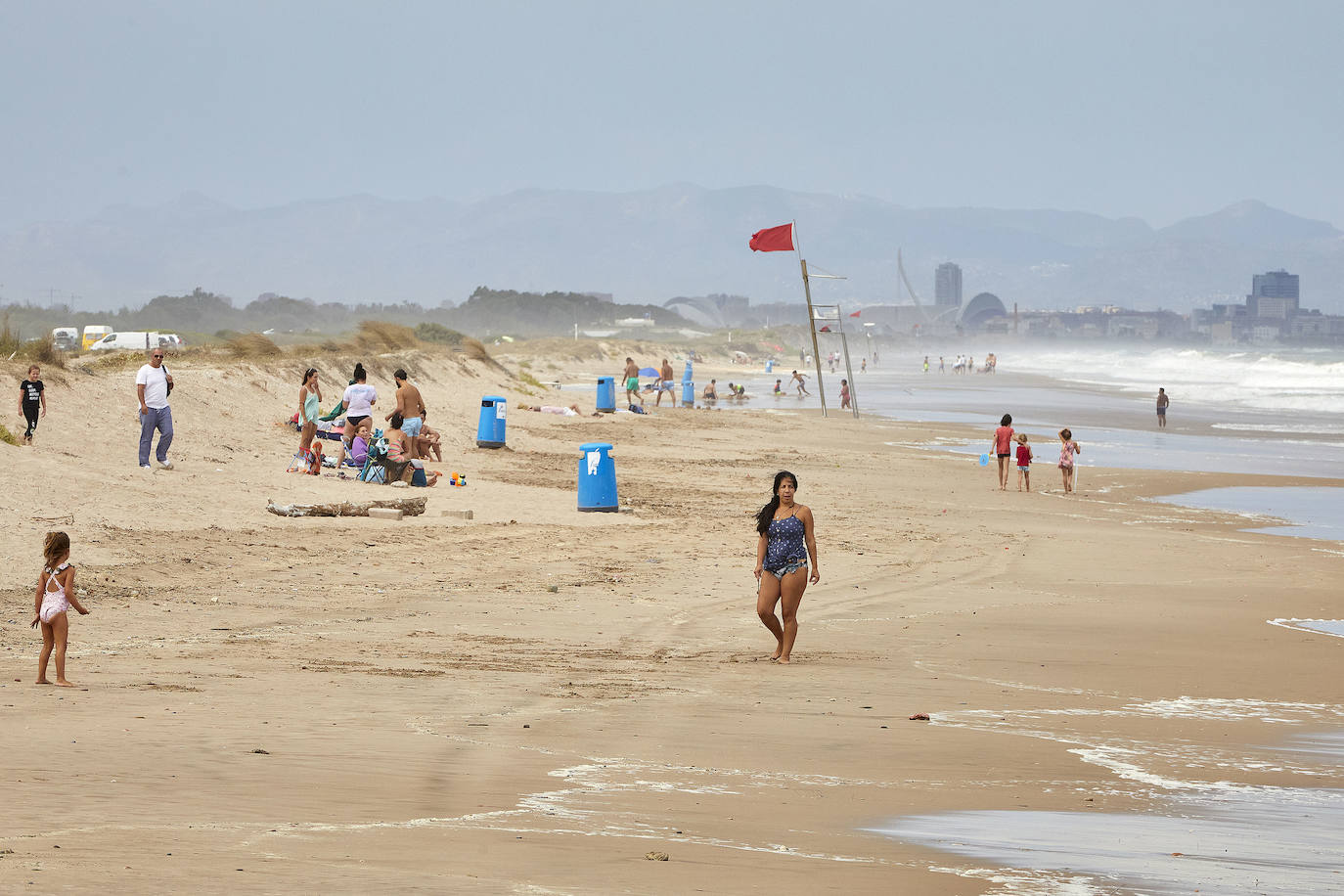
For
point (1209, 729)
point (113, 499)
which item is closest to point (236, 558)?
point (113, 499)

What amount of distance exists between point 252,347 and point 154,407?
11241 millimetres

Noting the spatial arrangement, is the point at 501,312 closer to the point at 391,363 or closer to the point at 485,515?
the point at 391,363

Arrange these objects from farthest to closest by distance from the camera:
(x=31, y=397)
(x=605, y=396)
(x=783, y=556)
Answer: (x=605, y=396) < (x=31, y=397) < (x=783, y=556)

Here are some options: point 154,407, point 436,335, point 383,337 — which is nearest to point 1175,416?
point 383,337

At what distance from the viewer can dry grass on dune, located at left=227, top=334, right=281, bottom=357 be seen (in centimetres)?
2786

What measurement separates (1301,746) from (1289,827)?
172cm

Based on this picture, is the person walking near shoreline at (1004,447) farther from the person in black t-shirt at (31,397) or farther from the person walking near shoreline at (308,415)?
the person in black t-shirt at (31,397)

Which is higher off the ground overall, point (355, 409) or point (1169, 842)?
point (355, 409)

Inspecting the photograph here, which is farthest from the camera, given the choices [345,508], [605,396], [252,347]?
[605,396]

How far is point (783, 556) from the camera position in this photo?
9562 millimetres

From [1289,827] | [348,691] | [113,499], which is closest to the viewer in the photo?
[1289,827]

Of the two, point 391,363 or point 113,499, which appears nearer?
point 113,499

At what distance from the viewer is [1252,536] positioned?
17172 mm

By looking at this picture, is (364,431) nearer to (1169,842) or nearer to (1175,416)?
(1169,842)
